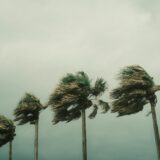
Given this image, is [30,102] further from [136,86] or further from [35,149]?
[136,86]

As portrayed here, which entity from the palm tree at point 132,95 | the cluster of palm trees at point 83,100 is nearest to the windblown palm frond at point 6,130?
the cluster of palm trees at point 83,100

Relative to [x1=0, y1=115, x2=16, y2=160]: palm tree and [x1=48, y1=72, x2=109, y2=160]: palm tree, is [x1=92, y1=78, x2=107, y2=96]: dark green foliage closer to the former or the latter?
[x1=48, y1=72, x2=109, y2=160]: palm tree

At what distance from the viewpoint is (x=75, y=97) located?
35.8m

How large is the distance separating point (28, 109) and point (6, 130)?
5498 millimetres

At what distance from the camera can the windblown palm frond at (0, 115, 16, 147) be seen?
159 feet

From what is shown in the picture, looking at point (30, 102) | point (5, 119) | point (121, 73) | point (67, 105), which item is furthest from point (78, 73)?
point (5, 119)

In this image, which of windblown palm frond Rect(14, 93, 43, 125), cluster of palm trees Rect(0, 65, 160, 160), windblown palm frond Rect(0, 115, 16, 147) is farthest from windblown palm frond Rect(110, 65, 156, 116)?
windblown palm frond Rect(0, 115, 16, 147)

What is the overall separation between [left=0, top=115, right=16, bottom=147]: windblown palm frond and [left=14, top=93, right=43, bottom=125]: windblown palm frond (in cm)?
309

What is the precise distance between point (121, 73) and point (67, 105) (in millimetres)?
6784

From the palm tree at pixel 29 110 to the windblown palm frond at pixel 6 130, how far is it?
3.09m

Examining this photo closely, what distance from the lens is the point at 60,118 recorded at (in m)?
36.8

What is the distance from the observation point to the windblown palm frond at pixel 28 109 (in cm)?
4500

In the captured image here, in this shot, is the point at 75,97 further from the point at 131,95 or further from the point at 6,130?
the point at 6,130

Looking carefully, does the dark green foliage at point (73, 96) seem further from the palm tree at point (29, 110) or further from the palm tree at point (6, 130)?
the palm tree at point (6, 130)
